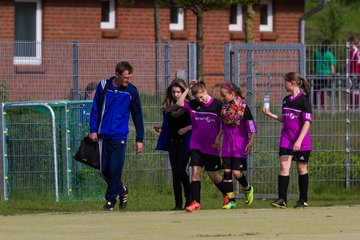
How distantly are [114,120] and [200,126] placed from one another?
43.5 inches

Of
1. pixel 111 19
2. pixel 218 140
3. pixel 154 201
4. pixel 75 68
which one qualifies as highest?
pixel 111 19

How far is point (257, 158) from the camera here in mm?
19172

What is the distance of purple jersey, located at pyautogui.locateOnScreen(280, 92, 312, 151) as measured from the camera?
1645 centimetres

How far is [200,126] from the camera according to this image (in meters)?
16.2

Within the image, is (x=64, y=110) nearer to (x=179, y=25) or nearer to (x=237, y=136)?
(x=237, y=136)

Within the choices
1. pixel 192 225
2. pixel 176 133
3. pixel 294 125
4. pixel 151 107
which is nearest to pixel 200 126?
pixel 176 133

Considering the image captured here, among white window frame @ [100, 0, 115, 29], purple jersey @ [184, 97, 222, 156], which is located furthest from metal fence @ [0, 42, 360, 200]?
white window frame @ [100, 0, 115, 29]

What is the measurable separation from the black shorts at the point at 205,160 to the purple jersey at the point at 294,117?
2.83 ft

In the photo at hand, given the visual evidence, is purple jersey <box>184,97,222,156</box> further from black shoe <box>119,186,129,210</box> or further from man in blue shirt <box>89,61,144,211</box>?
black shoe <box>119,186,129,210</box>

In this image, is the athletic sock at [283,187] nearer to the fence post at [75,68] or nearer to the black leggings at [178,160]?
the black leggings at [178,160]

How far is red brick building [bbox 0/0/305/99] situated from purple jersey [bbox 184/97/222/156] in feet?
52.9

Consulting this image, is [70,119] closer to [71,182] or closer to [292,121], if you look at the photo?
[71,182]

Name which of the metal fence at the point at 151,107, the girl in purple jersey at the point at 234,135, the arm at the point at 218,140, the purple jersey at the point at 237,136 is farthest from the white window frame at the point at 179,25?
the arm at the point at 218,140

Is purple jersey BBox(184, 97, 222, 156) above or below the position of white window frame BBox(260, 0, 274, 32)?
below
